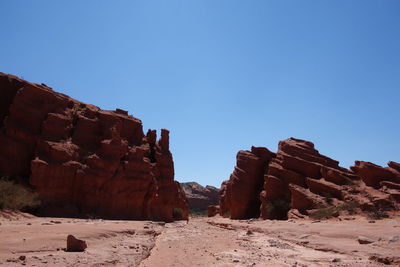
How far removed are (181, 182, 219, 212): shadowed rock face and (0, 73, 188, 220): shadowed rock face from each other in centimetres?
6911

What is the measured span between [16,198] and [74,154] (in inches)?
324

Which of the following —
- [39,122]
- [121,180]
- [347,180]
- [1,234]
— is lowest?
[1,234]

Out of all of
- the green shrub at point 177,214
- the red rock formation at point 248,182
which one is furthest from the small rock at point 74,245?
the green shrub at point 177,214

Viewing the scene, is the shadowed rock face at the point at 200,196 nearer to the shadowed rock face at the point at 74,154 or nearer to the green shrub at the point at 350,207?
the shadowed rock face at the point at 74,154

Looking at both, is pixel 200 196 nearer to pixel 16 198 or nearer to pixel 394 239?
pixel 16 198

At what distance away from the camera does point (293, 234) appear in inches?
733

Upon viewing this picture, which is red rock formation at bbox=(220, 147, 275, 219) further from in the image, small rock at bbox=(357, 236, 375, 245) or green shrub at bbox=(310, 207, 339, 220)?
small rock at bbox=(357, 236, 375, 245)

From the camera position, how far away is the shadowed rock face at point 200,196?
355ft

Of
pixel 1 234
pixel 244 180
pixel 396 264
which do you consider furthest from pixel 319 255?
pixel 244 180

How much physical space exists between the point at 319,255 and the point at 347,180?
82.6ft

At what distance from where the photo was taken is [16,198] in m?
23.2

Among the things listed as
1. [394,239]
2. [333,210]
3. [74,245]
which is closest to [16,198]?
[74,245]

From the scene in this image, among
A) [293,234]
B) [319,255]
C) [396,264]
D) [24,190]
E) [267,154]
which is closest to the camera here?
[396,264]

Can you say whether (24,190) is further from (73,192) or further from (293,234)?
(293,234)
